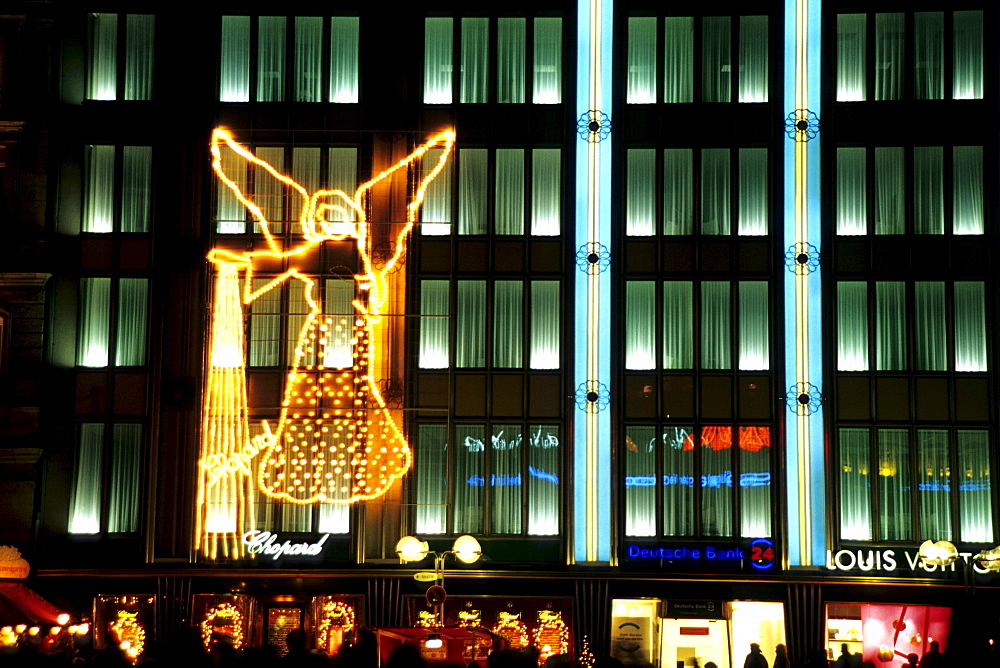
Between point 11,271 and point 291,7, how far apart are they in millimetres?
8589

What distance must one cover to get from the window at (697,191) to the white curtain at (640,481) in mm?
4603

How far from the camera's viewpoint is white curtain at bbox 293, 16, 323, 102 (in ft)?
87.5

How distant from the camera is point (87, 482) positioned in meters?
25.8

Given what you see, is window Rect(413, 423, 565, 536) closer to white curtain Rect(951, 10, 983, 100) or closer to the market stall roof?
the market stall roof

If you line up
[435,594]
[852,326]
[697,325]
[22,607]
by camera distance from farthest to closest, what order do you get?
[852,326], [697,325], [22,607], [435,594]

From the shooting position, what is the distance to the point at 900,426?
2569 cm

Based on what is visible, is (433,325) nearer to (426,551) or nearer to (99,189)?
(426,551)

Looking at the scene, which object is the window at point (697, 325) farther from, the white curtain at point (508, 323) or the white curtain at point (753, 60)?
the white curtain at point (753, 60)

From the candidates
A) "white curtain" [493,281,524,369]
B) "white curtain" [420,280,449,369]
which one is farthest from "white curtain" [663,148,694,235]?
"white curtain" [420,280,449,369]

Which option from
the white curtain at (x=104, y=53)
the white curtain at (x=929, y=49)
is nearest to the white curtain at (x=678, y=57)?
the white curtain at (x=929, y=49)

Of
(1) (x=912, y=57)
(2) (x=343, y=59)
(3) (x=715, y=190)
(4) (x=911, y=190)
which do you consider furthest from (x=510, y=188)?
(1) (x=912, y=57)

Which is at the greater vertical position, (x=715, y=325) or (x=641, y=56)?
(x=641, y=56)

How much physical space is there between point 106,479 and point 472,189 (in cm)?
1040

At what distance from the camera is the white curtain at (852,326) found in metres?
26.0
